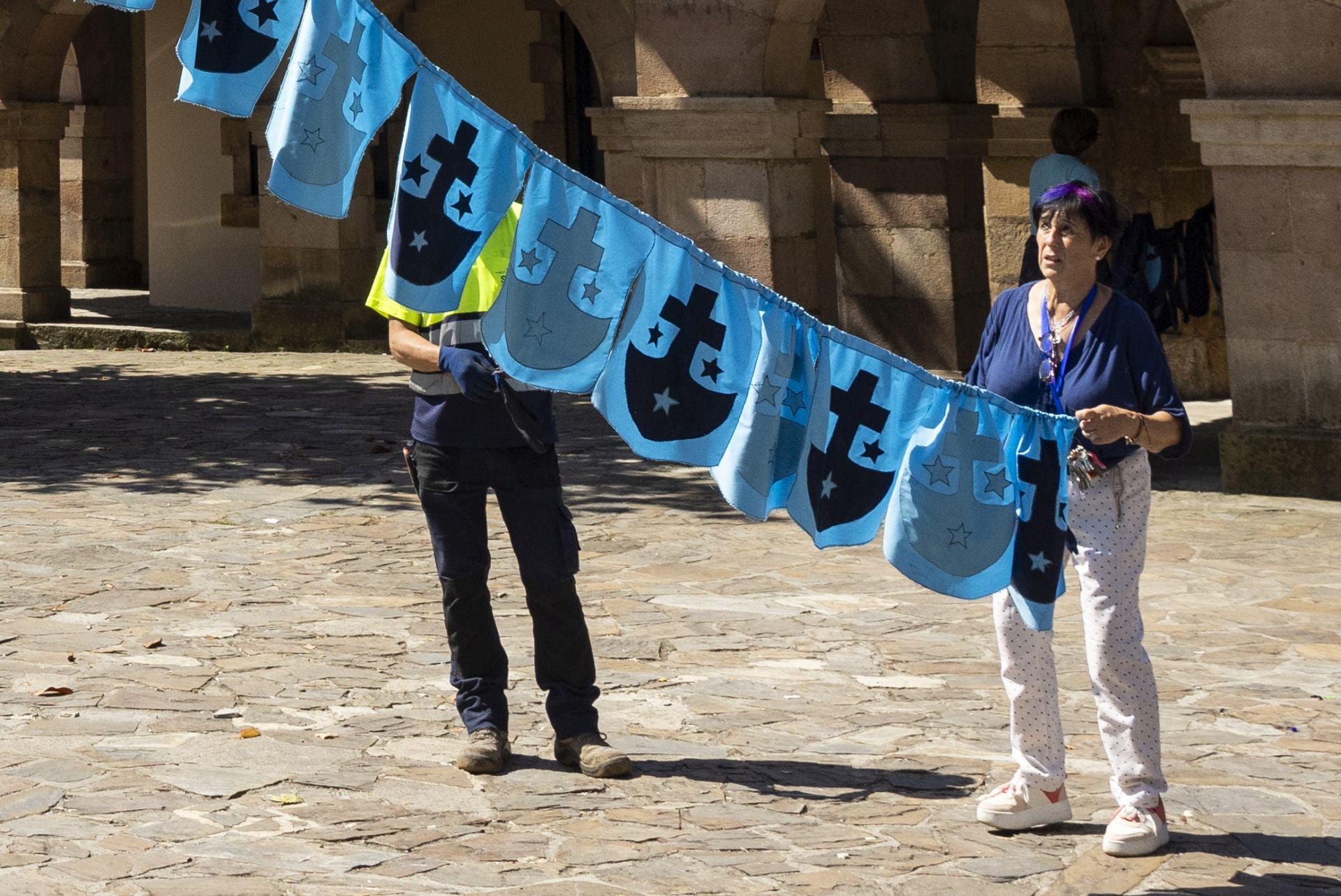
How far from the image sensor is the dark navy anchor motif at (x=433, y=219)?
16.9 feet

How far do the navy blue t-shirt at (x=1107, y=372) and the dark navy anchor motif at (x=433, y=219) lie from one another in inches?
53.0

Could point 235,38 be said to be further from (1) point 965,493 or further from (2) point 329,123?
(1) point 965,493

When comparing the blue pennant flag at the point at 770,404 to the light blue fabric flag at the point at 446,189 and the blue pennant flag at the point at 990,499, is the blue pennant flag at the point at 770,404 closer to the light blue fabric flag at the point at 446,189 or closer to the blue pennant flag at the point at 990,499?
A: the blue pennant flag at the point at 990,499

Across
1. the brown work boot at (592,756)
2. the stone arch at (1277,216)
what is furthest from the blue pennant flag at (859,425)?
the stone arch at (1277,216)

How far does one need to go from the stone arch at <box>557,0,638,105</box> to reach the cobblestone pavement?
5.90m

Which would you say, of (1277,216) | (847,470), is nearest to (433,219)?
(847,470)

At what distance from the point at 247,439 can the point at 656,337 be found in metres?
7.80

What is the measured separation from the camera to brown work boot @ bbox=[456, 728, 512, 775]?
5.76 metres

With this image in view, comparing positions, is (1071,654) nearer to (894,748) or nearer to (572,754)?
(894,748)

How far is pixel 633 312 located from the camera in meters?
5.16

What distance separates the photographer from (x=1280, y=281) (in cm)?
1011

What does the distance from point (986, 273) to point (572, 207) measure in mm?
10066

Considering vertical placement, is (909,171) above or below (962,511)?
above

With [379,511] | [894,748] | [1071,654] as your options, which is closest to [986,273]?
[379,511]
